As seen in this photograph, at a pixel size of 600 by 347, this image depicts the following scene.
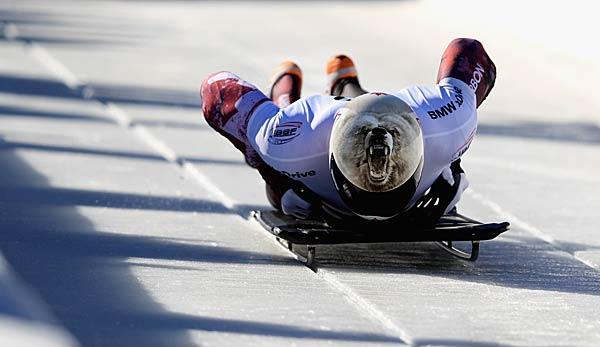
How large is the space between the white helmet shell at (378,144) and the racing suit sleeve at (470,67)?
69 cm

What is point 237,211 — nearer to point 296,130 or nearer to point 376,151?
point 296,130

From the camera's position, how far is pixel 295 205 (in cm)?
743

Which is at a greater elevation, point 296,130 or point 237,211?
point 296,130

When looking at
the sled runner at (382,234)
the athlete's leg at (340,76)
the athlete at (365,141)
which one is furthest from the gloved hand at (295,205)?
the athlete's leg at (340,76)

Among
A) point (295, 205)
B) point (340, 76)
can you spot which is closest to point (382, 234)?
point (295, 205)

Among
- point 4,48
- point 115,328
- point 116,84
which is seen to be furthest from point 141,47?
point 115,328

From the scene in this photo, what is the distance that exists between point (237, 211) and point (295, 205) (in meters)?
1.21

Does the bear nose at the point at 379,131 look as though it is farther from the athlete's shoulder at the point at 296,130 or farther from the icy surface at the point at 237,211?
the icy surface at the point at 237,211

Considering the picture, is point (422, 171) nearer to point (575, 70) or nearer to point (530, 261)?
point (530, 261)

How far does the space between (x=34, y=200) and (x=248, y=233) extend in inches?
53.2

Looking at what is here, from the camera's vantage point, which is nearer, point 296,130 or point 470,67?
point 296,130

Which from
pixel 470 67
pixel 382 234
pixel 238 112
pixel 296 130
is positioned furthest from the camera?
pixel 470 67

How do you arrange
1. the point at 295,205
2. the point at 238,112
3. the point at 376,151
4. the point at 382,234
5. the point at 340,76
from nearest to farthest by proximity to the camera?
the point at 376,151
the point at 382,234
the point at 295,205
the point at 238,112
the point at 340,76

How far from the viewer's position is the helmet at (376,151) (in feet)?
22.5
